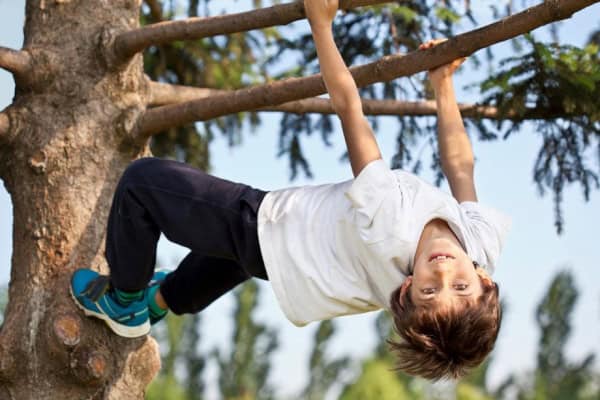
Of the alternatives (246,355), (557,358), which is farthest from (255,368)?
(557,358)

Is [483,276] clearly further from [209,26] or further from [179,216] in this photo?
[209,26]

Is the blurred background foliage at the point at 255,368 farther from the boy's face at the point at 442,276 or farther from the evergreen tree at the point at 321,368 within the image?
the boy's face at the point at 442,276

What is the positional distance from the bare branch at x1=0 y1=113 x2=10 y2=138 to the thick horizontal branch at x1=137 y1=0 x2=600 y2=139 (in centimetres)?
56

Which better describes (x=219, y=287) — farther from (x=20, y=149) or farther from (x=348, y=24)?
(x=348, y=24)

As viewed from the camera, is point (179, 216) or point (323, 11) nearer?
point (323, 11)

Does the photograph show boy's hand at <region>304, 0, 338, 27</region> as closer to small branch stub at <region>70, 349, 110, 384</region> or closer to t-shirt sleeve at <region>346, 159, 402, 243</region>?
t-shirt sleeve at <region>346, 159, 402, 243</region>

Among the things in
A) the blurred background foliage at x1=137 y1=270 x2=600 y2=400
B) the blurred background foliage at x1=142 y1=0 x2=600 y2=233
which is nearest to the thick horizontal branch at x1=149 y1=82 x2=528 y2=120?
the blurred background foliage at x1=142 y1=0 x2=600 y2=233

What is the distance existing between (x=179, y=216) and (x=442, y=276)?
36.6 inches

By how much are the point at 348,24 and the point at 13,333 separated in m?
2.45

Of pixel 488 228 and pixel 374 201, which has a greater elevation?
pixel 374 201

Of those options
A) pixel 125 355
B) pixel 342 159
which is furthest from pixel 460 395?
pixel 125 355

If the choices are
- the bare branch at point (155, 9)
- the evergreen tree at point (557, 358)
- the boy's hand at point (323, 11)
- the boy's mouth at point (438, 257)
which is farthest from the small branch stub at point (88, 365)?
the evergreen tree at point (557, 358)

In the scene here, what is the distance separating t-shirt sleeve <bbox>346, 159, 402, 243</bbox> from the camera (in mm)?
2895

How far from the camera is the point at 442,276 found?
2914mm
